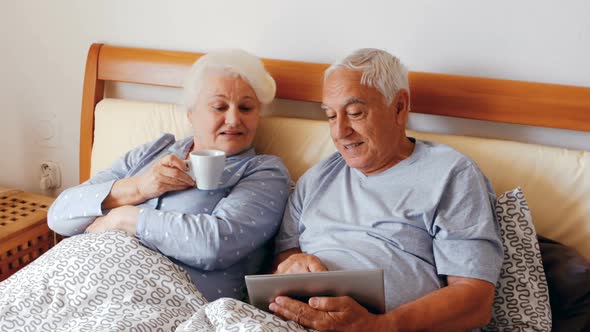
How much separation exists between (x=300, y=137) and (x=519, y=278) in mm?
800

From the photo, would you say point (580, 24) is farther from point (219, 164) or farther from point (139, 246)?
point (139, 246)

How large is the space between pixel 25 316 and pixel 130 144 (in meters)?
0.87

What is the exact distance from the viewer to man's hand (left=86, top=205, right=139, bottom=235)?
1.68 meters

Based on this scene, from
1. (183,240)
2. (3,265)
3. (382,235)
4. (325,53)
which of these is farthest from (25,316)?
(325,53)

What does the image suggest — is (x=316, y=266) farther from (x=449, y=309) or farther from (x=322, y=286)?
(x=449, y=309)

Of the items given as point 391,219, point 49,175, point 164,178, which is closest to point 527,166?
point 391,219

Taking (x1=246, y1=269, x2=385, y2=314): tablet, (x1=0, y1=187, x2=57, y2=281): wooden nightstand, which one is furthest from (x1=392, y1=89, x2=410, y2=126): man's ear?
(x1=0, y1=187, x2=57, y2=281): wooden nightstand

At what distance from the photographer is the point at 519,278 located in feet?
4.77

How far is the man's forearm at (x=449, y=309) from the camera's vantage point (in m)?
1.33

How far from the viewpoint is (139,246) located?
155cm

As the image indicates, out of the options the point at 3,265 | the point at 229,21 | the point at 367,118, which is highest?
the point at 229,21

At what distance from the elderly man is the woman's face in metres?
0.27

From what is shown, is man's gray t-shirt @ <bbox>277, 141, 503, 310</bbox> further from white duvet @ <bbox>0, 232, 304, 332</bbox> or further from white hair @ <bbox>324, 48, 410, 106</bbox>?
white duvet @ <bbox>0, 232, 304, 332</bbox>

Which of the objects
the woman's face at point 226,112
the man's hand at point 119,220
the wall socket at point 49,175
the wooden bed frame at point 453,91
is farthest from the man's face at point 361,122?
the wall socket at point 49,175
